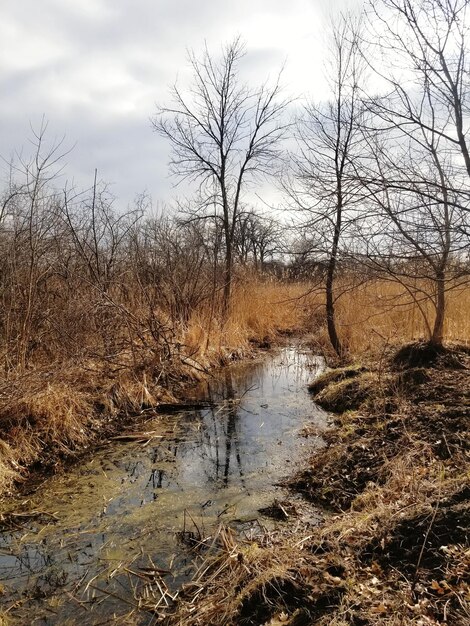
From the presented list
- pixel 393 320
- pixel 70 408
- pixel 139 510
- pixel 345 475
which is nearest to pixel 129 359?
pixel 70 408

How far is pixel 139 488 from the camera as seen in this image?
4.95m

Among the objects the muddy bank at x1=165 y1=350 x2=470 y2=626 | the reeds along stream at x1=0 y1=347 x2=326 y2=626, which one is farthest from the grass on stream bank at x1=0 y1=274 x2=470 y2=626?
the reeds along stream at x1=0 y1=347 x2=326 y2=626

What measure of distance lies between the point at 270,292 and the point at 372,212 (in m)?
10.8

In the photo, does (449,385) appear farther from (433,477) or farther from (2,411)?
(2,411)

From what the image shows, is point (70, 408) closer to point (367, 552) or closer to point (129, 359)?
point (129, 359)

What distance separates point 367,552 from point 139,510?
2.26 metres

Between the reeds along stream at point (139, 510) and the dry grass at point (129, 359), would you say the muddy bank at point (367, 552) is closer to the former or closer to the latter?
the reeds along stream at point (139, 510)

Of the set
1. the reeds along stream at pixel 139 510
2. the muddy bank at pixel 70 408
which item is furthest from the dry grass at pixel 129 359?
the reeds along stream at pixel 139 510

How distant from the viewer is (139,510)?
4453 mm

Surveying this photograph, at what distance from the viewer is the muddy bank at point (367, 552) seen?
2637 millimetres

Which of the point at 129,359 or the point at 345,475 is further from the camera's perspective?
the point at 129,359

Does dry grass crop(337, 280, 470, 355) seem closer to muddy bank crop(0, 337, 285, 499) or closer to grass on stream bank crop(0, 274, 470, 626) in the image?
grass on stream bank crop(0, 274, 470, 626)

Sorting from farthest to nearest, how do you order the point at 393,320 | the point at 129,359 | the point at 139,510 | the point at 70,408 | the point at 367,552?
the point at 393,320, the point at 129,359, the point at 70,408, the point at 139,510, the point at 367,552

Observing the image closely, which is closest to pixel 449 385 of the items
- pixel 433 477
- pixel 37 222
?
pixel 433 477
